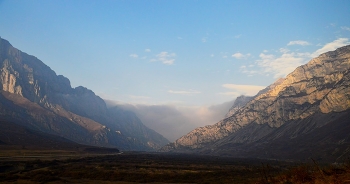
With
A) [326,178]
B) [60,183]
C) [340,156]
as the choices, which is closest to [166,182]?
[60,183]

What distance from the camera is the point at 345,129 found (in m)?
184

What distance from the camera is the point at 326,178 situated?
24609mm

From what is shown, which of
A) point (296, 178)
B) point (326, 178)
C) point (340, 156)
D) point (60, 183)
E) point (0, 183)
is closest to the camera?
point (326, 178)

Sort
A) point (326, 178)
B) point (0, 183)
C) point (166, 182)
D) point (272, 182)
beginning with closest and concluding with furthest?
1. point (326, 178)
2. point (272, 182)
3. point (0, 183)
4. point (166, 182)

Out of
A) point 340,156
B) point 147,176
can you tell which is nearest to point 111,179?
point 147,176

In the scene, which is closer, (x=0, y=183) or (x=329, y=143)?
(x=0, y=183)

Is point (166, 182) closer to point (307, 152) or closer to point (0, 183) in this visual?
point (0, 183)

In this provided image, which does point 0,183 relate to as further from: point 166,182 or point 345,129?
point 345,129

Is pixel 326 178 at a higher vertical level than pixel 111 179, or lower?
higher

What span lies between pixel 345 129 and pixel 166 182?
17018cm

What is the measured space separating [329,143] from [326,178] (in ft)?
583

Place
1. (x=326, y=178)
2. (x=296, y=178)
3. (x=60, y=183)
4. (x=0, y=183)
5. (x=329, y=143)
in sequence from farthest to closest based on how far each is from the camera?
(x=329, y=143), (x=60, y=183), (x=0, y=183), (x=296, y=178), (x=326, y=178)

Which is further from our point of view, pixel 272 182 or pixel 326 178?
pixel 272 182

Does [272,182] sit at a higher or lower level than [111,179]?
higher
